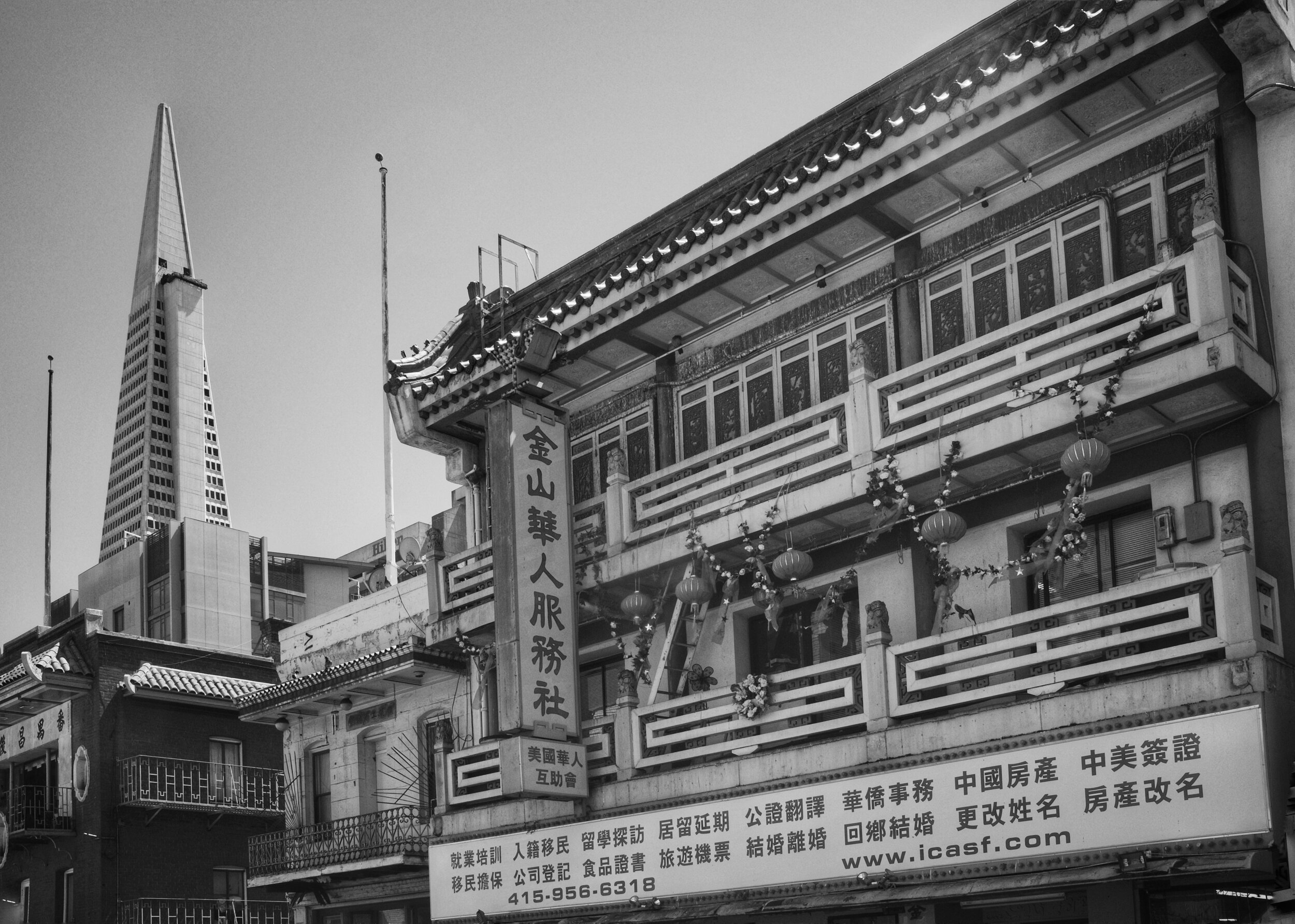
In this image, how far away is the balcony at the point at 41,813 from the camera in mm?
35906

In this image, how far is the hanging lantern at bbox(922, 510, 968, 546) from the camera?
17.3 m

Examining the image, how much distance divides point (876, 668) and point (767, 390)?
5814mm

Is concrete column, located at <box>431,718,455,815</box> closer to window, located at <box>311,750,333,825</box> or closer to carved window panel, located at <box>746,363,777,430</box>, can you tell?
window, located at <box>311,750,333,825</box>

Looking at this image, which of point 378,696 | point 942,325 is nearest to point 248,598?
point 378,696

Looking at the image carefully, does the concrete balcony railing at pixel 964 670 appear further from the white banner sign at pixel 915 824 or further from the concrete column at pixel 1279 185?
the concrete column at pixel 1279 185

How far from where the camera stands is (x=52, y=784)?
37438mm

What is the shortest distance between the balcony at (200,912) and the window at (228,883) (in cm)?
23

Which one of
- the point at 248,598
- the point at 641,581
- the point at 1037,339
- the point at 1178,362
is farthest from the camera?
the point at 248,598

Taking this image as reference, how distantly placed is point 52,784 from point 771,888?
25850mm

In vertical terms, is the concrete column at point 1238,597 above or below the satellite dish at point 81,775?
above

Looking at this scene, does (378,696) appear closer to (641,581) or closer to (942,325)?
(641,581)

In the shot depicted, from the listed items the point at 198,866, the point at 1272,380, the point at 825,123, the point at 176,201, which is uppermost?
the point at 176,201

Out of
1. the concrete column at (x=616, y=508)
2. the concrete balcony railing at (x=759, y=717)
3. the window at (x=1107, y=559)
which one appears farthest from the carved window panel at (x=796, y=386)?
the window at (x=1107, y=559)

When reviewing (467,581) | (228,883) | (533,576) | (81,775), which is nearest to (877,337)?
(533,576)
